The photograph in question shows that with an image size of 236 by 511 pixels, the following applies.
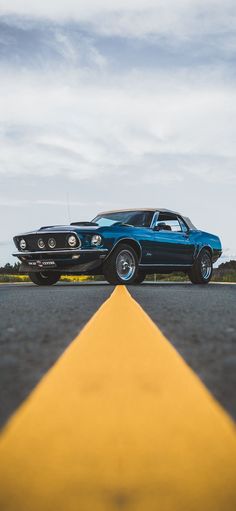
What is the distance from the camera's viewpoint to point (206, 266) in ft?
50.2

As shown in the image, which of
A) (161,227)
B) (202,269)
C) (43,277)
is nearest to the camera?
(43,277)

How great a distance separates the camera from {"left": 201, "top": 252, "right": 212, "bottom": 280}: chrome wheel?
15.1 meters

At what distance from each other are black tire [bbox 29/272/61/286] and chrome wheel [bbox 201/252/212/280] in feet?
11.4

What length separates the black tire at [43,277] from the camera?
1333cm

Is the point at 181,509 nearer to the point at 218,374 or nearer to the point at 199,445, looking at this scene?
the point at 199,445

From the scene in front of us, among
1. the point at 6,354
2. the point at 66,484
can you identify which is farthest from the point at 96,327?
the point at 66,484

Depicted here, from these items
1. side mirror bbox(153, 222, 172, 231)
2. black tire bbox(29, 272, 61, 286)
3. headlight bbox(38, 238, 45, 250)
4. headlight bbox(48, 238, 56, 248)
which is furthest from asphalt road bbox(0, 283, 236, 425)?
side mirror bbox(153, 222, 172, 231)

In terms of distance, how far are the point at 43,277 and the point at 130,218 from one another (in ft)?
6.75

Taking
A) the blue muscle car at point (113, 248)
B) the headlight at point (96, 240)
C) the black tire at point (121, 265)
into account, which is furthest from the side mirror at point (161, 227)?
the headlight at point (96, 240)

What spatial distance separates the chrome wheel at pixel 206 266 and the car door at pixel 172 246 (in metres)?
0.58

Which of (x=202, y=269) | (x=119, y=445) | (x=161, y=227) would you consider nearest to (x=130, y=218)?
(x=161, y=227)

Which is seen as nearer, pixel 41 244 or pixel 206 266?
pixel 41 244

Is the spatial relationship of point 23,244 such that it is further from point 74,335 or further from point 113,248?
point 74,335

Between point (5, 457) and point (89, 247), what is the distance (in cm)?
1046
